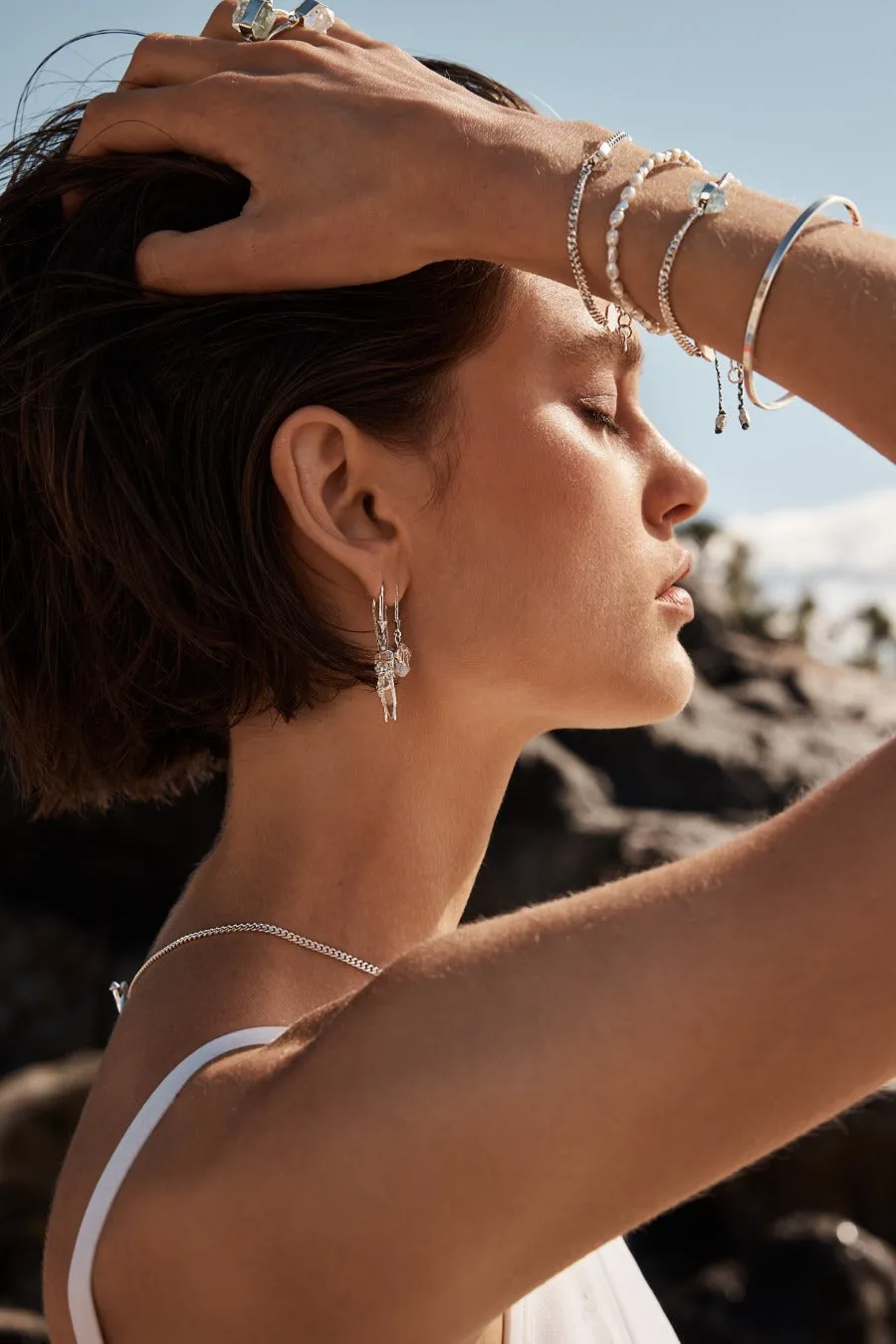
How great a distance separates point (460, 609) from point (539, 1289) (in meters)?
1.08

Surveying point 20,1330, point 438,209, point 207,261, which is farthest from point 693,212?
point 20,1330

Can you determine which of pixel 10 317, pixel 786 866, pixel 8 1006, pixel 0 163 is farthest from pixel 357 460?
pixel 8 1006

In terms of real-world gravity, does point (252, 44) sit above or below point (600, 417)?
above

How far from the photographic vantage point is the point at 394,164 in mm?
1623

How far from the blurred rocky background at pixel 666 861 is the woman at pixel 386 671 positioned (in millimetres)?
3212

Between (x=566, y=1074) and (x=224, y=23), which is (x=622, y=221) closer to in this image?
(x=224, y=23)

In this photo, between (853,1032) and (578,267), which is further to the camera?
(578,267)

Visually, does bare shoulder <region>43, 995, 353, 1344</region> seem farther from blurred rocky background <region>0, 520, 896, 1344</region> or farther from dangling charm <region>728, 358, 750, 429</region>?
blurred rocky background <region>0, 520, 896, 1344</region>

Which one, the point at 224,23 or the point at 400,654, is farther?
the point at 400,654

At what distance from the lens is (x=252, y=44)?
1.73 metres

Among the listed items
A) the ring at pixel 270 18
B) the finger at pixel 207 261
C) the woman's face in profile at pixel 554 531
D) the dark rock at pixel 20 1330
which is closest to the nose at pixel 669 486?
the woman's face in profile at pixel 554 531

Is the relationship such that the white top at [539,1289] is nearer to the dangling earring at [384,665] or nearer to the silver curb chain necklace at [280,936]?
the silver curb chain necklace at [280,936]

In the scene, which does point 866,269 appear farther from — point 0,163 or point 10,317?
point 0,163

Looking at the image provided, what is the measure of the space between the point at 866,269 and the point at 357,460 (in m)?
0.77
